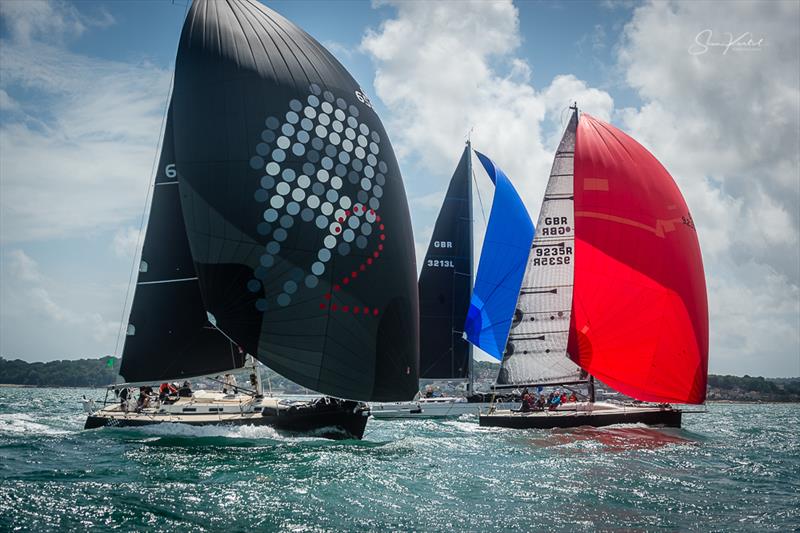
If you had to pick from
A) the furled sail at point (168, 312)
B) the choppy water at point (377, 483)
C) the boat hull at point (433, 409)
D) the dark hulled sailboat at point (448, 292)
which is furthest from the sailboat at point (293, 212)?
the dark hulled sailboat at point (448, 292)

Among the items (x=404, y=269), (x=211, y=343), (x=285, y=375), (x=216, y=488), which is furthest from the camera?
(x=211, y=343)

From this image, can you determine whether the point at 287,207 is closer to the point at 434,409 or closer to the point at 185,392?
the point at 185,392

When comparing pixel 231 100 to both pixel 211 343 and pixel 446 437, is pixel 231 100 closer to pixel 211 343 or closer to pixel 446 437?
pixel 211 343

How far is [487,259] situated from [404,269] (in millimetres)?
15278

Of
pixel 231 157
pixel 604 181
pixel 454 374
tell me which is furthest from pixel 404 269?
pixel 454 374

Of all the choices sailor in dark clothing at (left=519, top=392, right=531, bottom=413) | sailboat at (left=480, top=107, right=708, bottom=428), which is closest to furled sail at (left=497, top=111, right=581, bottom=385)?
sailboat at (left=480, top=107, right=708, bottom=428)

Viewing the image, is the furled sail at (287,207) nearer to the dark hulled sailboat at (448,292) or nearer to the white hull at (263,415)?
the white hull at (263,415)

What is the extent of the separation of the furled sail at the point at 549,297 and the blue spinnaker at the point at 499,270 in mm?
6534

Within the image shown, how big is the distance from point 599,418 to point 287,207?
13278 millimetres

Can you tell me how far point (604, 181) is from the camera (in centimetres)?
2283

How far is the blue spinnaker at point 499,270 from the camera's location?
1217 inches

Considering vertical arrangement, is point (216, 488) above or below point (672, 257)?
below

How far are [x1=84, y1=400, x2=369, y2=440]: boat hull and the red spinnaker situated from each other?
354 inches

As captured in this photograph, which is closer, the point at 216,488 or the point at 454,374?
the point at 216,488
